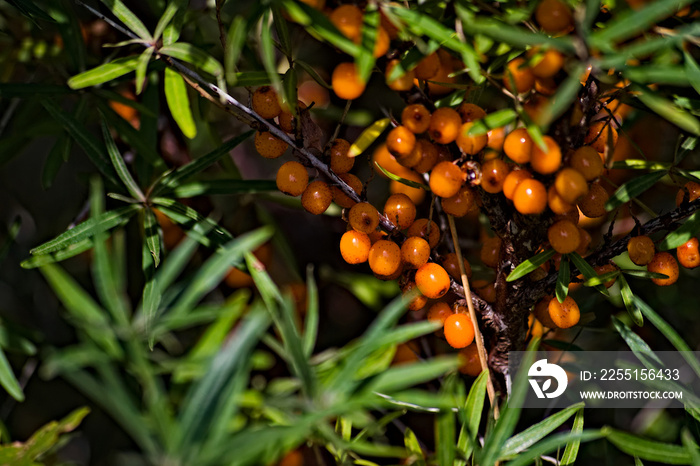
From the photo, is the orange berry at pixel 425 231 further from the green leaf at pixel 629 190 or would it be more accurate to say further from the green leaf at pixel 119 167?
the green leaf at pixel 119 167

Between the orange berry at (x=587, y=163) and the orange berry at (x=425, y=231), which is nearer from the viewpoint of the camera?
the orange berry at (x=587, y=163)

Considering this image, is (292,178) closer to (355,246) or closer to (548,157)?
(355,246)

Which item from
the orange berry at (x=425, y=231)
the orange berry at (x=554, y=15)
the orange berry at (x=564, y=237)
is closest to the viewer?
the orange berry at (x=554, y=15)

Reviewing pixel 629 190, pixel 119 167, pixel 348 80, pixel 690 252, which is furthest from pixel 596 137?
pixel 119 167

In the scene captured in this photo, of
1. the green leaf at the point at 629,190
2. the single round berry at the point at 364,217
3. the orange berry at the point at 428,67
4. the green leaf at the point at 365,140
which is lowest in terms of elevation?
the green leaf at the point at 629,190

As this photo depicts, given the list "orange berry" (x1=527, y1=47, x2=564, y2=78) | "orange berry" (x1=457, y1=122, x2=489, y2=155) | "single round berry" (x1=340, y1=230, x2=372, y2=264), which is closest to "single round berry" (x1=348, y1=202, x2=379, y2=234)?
"single round berry" (x1=340, y1=230, x2=372, y2=264)

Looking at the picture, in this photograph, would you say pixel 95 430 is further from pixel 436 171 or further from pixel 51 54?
pixel 436 171

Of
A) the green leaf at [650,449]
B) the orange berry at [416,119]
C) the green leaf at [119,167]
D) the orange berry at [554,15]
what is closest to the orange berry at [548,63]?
the orange berry at [554,15]
